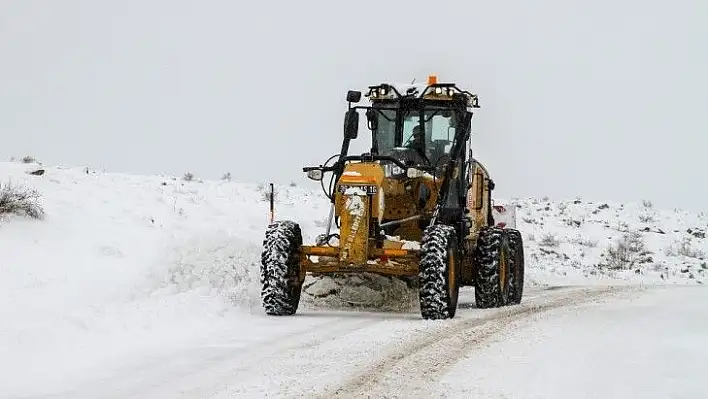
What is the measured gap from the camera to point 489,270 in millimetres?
13953

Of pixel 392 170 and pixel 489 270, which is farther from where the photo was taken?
pixel 489 270

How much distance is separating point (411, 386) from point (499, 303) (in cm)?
708

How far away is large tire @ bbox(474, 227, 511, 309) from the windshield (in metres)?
1.37

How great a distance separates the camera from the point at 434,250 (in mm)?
11609

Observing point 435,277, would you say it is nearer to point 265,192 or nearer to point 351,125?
point 351,125

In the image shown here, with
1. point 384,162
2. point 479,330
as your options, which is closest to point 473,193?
point 384,162

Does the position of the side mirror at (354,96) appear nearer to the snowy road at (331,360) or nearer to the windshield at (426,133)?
the windshield at (426,133)

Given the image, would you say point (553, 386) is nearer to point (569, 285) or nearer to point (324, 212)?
point (569, 285)

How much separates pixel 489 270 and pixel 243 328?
4.44 meters

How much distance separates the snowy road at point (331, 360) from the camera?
7.27 m

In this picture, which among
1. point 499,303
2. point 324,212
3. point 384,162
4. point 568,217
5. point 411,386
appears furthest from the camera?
point 568,217

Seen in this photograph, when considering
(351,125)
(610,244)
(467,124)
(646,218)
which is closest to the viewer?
(351,125)

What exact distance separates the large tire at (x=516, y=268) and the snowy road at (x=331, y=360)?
9.77 ft

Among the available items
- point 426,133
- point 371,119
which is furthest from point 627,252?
point 371,119
